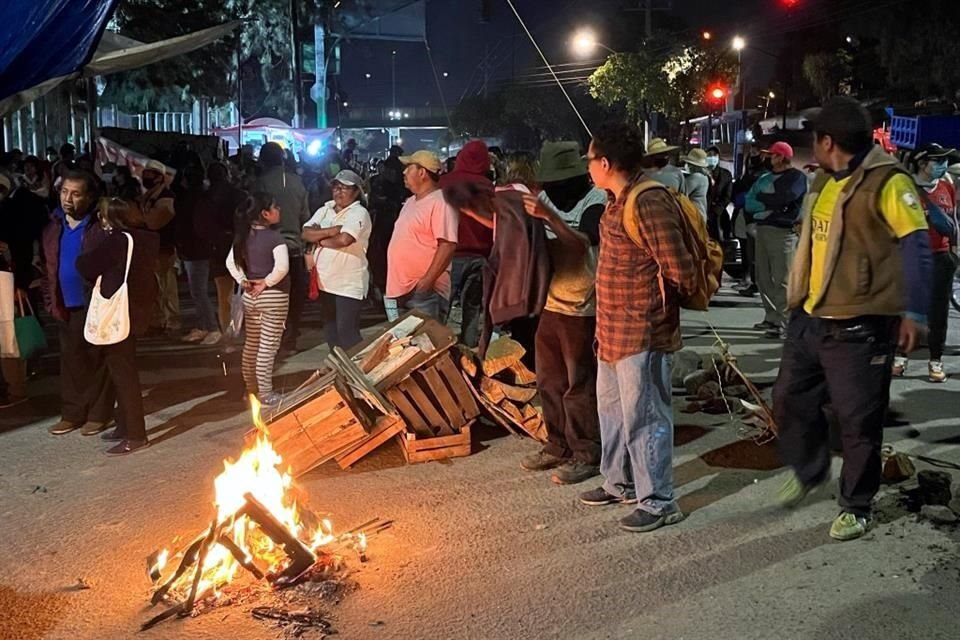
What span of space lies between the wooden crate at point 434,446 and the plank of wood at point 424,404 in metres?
0.10

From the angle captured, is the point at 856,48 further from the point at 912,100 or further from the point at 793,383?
the point at 793,383

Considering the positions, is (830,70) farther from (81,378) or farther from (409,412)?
(81,378)

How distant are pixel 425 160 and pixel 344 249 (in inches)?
35.8

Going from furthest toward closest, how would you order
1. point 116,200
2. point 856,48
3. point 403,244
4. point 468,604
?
point 856,48
point 403,244
point 116,200
point 468,604

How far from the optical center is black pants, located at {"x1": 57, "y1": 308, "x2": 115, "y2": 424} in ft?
22.0

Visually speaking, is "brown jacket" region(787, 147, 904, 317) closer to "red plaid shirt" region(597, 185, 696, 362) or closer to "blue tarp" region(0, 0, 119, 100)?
"red plaid shirt" region(597, 185, 696, 362)

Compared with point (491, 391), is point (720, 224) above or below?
above

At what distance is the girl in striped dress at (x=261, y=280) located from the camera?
7039 mm

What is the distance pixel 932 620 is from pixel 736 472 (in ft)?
6.40

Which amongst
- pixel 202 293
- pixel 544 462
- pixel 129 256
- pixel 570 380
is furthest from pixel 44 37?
pixel 544 462

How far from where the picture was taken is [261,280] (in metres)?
7.05

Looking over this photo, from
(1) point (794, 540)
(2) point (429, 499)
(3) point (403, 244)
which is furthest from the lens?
(3) point (403, 244)

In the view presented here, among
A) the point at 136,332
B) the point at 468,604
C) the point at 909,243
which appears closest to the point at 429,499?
the point at 468,604

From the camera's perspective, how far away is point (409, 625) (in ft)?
13.0
